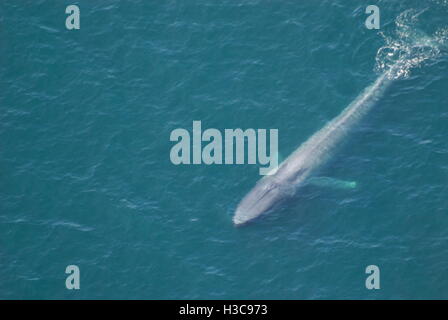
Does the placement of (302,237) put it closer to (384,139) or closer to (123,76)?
(384,139)

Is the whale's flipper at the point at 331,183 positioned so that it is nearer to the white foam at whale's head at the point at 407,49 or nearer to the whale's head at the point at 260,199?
the whale's head at the point at 260,199

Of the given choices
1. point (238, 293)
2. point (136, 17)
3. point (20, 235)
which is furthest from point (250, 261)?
point (136, 17)

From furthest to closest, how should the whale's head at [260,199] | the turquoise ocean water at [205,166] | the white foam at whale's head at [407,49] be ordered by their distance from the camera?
the white foam at whale's head at [407,49]
the whale's head at [260,199]
the turquoise ocean water at [205,166]

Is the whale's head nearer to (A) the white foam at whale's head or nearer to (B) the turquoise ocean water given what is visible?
(B) the turquoise ocean water

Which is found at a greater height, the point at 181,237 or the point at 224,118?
the point at 224,118

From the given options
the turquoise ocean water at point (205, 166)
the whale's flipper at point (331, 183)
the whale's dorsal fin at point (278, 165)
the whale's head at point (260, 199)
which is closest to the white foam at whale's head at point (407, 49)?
the turquoise ocean water at point (205, 166)
